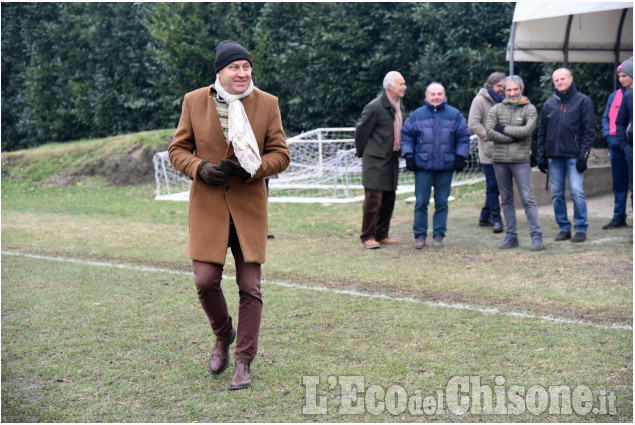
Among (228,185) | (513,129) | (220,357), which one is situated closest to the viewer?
(228,185)

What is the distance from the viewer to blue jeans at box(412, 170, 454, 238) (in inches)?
360

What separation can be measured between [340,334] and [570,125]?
186 inches

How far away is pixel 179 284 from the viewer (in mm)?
7359

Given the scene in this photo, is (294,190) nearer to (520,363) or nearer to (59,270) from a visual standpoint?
(59,270)

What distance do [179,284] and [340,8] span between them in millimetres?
13539

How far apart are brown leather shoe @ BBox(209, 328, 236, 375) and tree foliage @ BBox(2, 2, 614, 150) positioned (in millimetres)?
12163

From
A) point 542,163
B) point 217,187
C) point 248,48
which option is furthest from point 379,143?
point 248,48

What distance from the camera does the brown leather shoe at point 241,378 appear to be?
174 inches

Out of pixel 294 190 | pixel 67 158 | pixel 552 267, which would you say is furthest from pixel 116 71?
pixel 552 267

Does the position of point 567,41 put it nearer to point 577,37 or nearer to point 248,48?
point 577,37

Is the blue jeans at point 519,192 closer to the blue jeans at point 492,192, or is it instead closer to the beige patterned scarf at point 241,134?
the blue jeans at point 492,192

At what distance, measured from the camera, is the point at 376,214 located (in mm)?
9273

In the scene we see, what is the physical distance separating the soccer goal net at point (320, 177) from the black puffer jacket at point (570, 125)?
5.80 metres

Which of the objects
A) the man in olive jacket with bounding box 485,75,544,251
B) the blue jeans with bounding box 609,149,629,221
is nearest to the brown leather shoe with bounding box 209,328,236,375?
the man in olive jacket with bounding box 485,75,544,251
